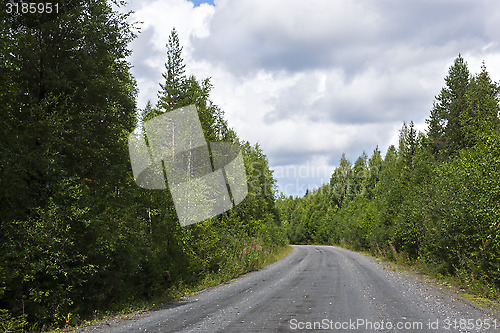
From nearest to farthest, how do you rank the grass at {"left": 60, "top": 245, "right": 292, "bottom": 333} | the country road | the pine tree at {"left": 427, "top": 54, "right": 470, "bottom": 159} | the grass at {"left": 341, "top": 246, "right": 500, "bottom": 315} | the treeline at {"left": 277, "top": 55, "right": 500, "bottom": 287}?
the country road → the grass at {"left": 60, "top": 245, "right": 292, "bottom": 333} → the grass at {"left": 341, "top": 246, "right": 500, "bottom": 315} → the treeline at {"left": 277, "top": 55, "right": 500, "bottom": 287} → the pine tree at {"left": 427, "top": 54, "right": 470, "bottom": 159}

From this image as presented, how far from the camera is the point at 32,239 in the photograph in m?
8.84

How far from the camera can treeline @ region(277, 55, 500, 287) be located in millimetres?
13836

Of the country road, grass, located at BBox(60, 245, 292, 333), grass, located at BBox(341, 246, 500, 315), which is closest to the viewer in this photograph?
the country road

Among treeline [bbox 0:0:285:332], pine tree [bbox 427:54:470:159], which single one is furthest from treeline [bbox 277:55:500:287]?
treeline [bbox 0:0:285:332]

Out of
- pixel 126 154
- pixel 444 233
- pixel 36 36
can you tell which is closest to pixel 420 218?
pixel 444 233

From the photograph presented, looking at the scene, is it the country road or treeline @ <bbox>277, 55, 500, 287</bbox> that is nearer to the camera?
the country road

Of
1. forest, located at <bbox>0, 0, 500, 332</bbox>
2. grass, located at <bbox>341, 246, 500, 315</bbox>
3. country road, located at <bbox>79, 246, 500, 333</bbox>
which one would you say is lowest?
grass, located at <bbox>341, 246, 500, 315</bbox>

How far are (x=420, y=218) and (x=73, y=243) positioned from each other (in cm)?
2157

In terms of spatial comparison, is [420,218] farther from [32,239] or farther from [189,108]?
[32,239]

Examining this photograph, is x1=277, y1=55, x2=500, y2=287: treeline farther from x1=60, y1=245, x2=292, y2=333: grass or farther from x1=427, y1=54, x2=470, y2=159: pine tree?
x1=60, y1=245, x2=292, y2=333: grass

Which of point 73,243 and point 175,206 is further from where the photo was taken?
point 175,206

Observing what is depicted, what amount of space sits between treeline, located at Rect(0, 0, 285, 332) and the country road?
63.9 inches

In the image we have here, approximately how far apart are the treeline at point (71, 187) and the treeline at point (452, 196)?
12.8m

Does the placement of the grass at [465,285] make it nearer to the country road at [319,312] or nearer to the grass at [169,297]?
the country road at [319,312]
